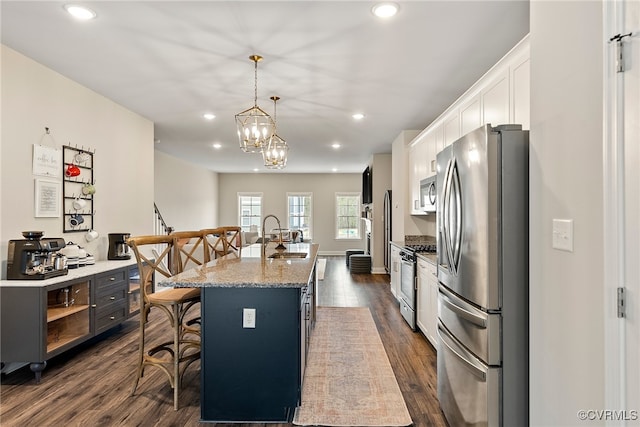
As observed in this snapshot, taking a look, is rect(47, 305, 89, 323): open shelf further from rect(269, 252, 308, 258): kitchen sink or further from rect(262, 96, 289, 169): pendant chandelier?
rect(262, 96, 289, 169): pendant chandelier

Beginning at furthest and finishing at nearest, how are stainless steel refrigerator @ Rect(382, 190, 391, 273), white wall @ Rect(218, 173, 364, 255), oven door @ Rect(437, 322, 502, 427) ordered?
white wall @ Rect(218, 173, 364, 255) → stainless steel refrigerator @ Rect(382, 190, 391, 273) → oven door @ Rect(437, 322, 502, 427)

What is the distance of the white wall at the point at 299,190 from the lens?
42.1 feet

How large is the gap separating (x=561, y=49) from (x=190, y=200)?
989 centimetres

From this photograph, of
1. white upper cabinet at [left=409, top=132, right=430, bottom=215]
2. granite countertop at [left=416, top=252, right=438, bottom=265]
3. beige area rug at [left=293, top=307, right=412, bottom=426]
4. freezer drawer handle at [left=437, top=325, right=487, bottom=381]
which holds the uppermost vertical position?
white upper cabinet at [left=409, top=132, right=430, bottom=215]

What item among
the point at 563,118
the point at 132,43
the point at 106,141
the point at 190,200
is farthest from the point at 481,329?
the point at 190,200

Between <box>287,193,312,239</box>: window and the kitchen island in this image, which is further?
<box>287,193,312,239</box>: window

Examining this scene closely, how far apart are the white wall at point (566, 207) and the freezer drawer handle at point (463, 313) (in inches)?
8.9

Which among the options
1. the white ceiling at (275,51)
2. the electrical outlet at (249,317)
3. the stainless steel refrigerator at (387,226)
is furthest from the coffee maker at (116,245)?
the stainless steel refrigerator at (387,226)

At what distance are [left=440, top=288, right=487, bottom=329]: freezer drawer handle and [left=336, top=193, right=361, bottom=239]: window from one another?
10.4 meters

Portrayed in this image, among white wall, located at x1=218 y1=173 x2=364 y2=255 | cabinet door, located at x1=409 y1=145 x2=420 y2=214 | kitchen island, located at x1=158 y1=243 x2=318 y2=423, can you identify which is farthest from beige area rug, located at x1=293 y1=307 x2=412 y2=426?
white wall, located at x1=218 y1=173 x2=364 y2=255

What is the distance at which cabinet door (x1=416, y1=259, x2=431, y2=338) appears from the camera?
3811mm

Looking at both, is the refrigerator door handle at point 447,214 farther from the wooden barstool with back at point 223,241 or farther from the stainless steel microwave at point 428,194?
the wooden barstool with back at point 223,241

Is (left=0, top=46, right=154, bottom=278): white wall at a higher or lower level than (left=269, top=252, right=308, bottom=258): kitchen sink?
higher

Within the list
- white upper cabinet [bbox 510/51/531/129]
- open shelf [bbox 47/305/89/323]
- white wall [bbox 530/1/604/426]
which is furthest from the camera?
open shelf [bbox 47/305/89/323]
